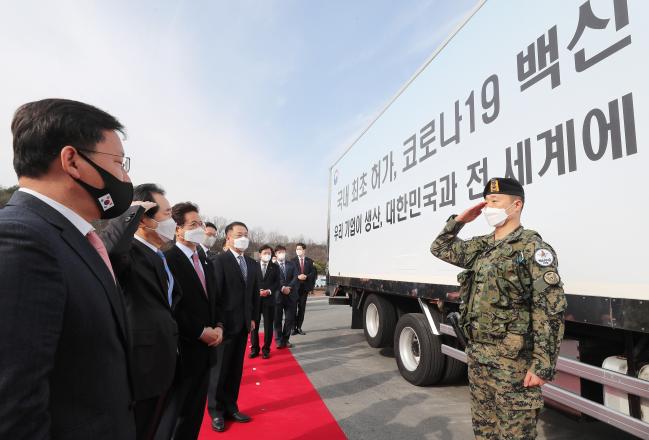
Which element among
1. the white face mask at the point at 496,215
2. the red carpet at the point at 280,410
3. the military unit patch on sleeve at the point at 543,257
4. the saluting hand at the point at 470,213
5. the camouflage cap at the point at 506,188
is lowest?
the red carpet at the point at 280,410

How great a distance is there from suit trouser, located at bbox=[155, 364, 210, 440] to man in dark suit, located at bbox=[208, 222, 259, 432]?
830 millimetres

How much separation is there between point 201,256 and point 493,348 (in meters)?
2.29

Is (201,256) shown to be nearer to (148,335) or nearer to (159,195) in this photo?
(159,195)

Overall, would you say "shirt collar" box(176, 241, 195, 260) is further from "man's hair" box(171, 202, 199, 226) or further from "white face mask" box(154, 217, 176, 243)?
"white face mask" box(154, 217, 176, 243)

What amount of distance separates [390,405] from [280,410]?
1091 millimetres

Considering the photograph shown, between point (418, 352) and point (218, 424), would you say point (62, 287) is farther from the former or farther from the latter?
point (418, 352)

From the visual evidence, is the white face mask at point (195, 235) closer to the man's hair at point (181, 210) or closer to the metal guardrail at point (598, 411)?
the man's hair at point (181, 210)

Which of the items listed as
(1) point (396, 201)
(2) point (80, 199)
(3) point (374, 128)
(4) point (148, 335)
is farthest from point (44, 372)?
(3) point (374, 128)

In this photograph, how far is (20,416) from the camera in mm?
765

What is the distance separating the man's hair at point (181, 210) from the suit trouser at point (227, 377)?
1.20m

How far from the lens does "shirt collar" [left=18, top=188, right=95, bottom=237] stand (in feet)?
3.34

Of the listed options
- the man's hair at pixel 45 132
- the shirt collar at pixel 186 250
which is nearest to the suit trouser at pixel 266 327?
the shirt collar at pixel 186 250

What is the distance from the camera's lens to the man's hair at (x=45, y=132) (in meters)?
1.03

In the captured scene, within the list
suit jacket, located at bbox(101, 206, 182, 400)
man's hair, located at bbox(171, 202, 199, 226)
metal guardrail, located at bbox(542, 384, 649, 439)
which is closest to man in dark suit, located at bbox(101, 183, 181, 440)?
suit jacket, located at bbox(101, 206, 182, 400)
